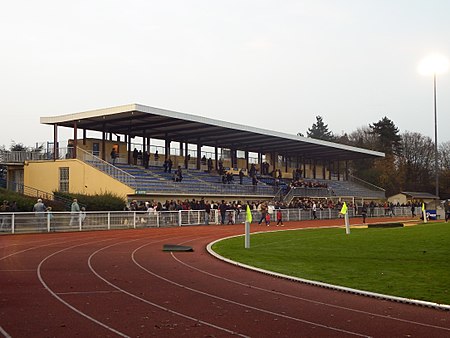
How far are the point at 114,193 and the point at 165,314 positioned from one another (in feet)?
106

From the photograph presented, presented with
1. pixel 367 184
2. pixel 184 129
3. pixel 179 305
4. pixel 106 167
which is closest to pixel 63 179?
pixel 106 167

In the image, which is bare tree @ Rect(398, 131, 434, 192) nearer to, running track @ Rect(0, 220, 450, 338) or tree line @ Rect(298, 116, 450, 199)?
tree line @ Rect(298, 116, 450, 199)

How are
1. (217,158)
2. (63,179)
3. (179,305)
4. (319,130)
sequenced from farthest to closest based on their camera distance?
(319,130)
(217,158)
(63,179)
(179,305)

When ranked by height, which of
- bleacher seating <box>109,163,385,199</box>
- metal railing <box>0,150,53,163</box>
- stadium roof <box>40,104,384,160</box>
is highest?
stadium roof <box>40,104,384,160</box>

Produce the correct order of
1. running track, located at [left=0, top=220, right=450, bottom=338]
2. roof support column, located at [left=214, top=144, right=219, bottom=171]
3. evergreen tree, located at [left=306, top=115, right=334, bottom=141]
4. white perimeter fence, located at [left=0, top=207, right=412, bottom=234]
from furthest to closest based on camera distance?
evergreen tree, located at [left=306, top=115, right=334, bottom=141] < roof support column, located at [left=214, top=144, right=219, bottom=171] < white perimeter fence, located at [left=0, top=207, right=412, bottom=234] < running track, located at [left=0, top=220, right=450, bottom=338]

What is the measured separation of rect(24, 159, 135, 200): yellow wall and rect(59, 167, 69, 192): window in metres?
0.28

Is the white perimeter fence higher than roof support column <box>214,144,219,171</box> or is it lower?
lower

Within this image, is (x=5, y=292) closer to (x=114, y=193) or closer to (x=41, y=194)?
(x=114, y=193)

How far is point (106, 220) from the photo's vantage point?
31.5m

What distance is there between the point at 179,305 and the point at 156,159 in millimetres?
42388

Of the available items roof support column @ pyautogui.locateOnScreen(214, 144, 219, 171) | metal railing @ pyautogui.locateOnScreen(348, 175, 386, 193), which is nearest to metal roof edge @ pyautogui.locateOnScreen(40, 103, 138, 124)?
roof support column @ pyautogui.locateOnScreen(214, 144, 219, 171)

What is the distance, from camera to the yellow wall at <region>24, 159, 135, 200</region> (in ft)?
136

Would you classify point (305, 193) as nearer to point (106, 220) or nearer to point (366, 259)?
point (106, 220)

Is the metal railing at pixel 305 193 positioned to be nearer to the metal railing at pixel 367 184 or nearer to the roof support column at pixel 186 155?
the roof support column at pixel 186 155
